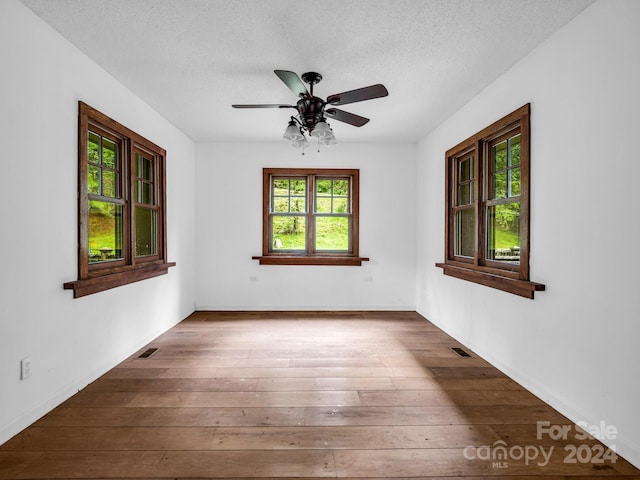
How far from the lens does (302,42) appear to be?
2.56 meters

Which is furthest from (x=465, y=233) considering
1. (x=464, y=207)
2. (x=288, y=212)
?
(x=288, y=212)

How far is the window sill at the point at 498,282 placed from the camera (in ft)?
8.57

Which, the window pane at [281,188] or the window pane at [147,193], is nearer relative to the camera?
the window pane at [147,193]

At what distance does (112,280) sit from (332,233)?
319cm

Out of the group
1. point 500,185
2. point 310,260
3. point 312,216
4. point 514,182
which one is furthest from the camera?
point 312,216

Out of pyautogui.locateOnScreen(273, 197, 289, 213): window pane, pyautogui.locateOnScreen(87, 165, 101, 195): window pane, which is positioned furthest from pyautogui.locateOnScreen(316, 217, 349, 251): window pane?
pyautogui.locateOnScreen(87, 165, 101, 195): window pane

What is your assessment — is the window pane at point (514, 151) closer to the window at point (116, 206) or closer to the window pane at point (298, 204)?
the window pane at point (298, 204)

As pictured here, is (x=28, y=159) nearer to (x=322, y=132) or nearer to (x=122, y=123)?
(x=122, y=123)

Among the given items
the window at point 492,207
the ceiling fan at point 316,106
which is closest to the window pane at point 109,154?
the ceiling fan at point 316,106

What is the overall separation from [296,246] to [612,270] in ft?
13.3

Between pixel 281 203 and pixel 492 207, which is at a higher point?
pixel 281 203

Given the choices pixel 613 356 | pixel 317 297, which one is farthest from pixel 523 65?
pixel 317 297

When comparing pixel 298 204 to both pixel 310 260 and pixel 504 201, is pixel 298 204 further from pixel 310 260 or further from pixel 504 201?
pixel 504 201

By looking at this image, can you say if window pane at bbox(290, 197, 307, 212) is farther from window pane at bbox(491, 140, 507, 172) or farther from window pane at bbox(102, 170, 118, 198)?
window pane at bbox(491, 140, 507, 172)
